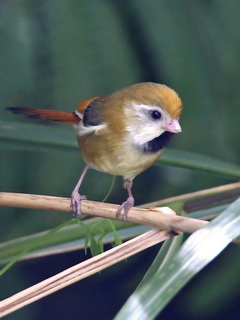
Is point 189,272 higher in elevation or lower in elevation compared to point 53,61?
lower

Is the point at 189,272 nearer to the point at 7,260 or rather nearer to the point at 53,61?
the point at 7,260

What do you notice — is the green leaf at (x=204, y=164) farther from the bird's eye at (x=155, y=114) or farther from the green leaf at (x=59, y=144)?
the bird's eye at (x=155, y=114)

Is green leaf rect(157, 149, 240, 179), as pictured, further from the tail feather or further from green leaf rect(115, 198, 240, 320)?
green leaf rect(115, 198, 240, 320)

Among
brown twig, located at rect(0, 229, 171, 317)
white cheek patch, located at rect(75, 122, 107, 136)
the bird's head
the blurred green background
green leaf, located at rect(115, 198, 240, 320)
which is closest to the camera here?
green leaf, located at rect(115, 198, 240, 320)

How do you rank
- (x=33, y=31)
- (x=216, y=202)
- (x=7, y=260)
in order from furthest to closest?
(x=33, y=31), (x=7, y=260), (x=216, y=202)

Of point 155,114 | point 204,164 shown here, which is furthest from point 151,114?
point 204,164

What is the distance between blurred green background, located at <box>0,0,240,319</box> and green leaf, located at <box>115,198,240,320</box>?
1108 mm

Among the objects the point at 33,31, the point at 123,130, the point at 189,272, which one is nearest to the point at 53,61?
the point at 33,31

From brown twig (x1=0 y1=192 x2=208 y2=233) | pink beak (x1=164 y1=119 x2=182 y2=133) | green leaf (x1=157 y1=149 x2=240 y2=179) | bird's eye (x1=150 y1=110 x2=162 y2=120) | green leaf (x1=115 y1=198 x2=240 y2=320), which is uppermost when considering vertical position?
bird's eye (x1=150 y1=110 x2=162 y2=120)

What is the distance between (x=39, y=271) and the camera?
2.35 meters

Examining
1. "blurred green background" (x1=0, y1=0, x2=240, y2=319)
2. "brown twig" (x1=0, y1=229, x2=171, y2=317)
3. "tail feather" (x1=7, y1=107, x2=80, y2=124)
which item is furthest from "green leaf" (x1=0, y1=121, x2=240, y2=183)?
"brown twig" (x1=0, y1=229, x2=171, y2=317)

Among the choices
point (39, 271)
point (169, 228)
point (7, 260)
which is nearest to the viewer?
point (169, 228)

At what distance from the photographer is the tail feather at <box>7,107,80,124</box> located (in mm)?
1955

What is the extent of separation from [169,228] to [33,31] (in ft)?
3.66
